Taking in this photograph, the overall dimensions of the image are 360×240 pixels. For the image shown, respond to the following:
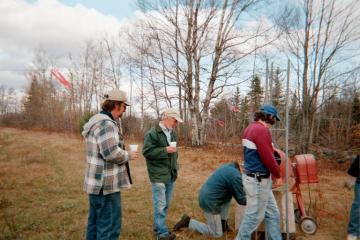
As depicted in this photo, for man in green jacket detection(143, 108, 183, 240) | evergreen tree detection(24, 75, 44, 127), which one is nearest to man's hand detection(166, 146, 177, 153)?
man in green jacket detection(143, 108, 183, 240)

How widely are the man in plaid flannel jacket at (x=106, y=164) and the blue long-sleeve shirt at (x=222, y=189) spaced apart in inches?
49.7

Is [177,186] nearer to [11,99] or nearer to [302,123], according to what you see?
[302,123]

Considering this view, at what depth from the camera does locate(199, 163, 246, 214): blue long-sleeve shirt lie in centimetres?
373

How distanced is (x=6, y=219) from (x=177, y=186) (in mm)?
4204

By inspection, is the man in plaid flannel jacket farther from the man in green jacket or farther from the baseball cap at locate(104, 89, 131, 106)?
the man in green jacket

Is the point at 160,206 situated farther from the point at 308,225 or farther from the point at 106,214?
the point at 308,225

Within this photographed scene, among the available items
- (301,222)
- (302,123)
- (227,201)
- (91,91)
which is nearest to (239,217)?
(227,201)

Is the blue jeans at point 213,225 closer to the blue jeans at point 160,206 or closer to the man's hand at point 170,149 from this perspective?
the blue jeans at point 160,206

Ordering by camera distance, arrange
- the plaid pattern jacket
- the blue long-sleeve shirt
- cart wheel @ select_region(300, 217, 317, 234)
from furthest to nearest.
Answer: cart wheel @ select_region(300, 217, 317, 234)
the blue long-sleeve shirt
the plaid pattern jacket

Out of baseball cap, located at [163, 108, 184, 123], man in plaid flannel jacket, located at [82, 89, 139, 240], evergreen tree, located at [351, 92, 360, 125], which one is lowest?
man in plaid flannel jacket, located at [82, 89, 139, 240]

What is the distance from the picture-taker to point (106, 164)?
9.77 ft

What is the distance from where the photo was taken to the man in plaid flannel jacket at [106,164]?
9.52 ft

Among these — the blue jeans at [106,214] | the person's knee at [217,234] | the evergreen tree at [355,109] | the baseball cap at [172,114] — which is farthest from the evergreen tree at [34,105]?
the blue jeans at [106,214]

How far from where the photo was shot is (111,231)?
3105mm
